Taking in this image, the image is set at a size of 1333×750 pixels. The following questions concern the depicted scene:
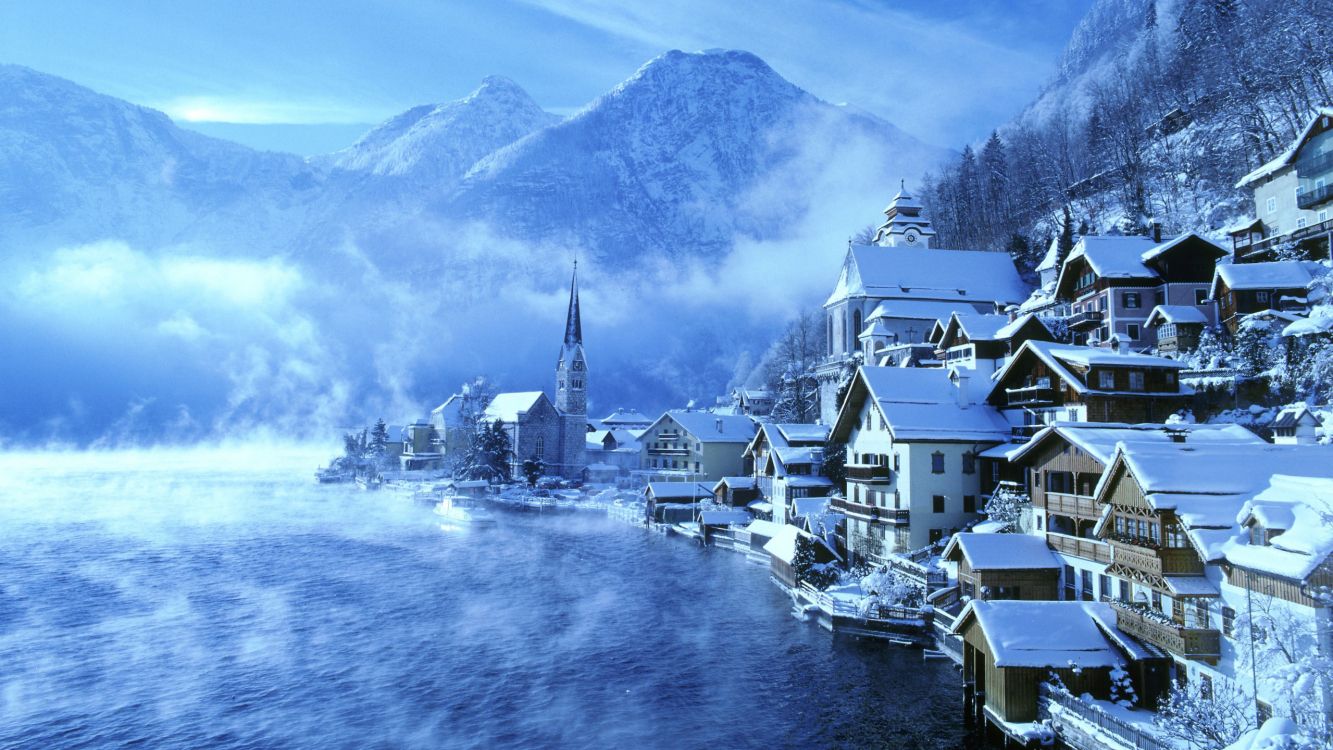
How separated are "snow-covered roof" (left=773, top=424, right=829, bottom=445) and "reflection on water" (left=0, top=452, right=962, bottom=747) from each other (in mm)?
15831

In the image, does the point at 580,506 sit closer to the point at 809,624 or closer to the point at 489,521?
the point at 489,521

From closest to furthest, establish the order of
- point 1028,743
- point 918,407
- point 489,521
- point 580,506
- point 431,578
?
point 1028,743 → point 918,407 → point 431,578 → point 489,521 → point 580,506

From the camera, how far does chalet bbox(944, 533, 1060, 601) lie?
110ft

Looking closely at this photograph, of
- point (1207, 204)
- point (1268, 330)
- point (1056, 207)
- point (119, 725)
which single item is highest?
point (1056, 207)

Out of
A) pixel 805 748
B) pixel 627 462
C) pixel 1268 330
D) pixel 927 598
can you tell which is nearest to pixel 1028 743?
pixel 805 748

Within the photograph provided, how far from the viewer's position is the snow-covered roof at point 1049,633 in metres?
24.8

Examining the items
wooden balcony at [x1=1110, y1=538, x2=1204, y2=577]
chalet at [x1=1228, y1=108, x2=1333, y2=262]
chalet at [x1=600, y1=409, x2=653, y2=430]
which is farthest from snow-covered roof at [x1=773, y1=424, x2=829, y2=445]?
chalet at [x1=600, y1=409, x2=653, y2=430]

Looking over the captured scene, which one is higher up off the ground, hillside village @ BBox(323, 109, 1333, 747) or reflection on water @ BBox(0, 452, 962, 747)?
hillside village @ BBox(323, 109, 1333, 747)

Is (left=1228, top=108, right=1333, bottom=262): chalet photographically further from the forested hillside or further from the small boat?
the small boat

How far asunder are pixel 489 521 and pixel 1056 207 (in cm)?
8194

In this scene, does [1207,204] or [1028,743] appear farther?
[1207,204]

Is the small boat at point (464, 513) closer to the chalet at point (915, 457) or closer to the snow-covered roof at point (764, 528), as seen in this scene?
the snow-covered roof at point (764, 528)

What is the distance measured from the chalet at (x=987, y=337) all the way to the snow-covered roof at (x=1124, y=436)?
15.2 meters

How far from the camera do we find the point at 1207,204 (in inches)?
2753
